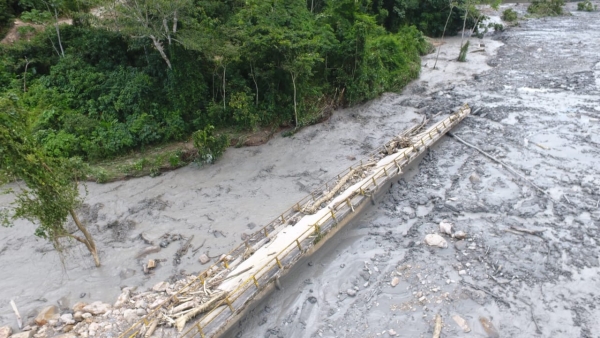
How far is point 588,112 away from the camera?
Answer: 2006 cm

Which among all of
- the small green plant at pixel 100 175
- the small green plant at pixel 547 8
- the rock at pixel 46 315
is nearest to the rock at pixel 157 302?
the rock at pixel 46 315

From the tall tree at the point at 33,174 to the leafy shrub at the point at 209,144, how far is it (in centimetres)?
663

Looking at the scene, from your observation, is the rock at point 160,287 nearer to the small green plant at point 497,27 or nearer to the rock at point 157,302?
the rock at point 157,302

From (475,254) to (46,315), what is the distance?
13.2m

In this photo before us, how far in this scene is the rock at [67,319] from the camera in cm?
948

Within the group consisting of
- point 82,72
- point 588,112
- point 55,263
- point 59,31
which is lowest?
Result: point 55,263

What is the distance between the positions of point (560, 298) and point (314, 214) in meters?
7.66

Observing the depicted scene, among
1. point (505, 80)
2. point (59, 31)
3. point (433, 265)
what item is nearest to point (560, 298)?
point (433, 265)

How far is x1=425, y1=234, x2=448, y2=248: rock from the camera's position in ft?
37.5

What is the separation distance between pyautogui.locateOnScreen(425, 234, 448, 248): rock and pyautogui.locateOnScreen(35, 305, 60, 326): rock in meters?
11.8

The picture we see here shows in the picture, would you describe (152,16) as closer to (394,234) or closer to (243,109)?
(243,109)

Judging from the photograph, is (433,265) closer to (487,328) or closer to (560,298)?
(487,328)

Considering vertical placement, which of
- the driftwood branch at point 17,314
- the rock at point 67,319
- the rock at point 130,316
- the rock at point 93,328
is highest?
the rock at point 130,316

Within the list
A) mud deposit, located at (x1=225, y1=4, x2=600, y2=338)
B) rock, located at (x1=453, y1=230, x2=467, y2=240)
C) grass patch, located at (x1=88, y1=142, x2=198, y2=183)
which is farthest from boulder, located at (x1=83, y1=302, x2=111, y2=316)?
rock, located at (x1=453, y1=230, x2=467, y2=240)
